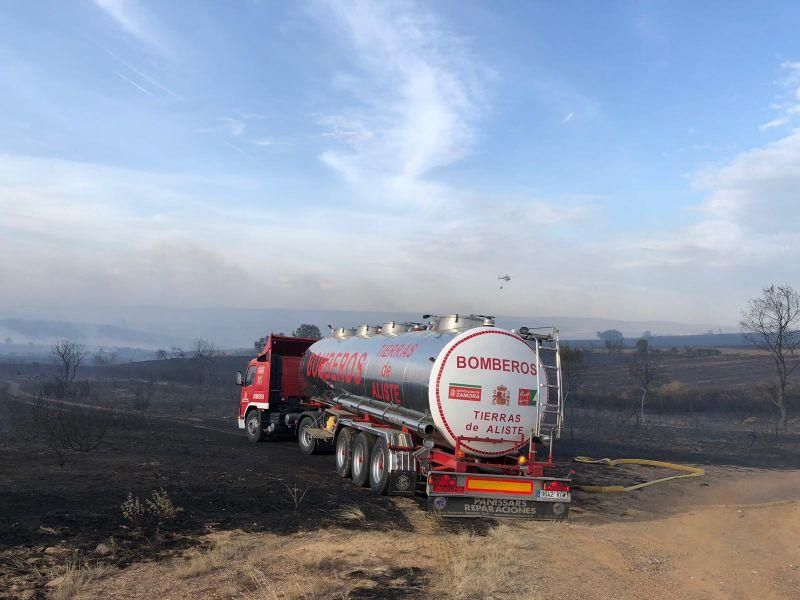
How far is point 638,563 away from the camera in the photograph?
902cm

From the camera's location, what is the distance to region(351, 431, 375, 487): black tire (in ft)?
48.2

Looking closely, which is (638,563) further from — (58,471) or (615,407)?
(615,407)

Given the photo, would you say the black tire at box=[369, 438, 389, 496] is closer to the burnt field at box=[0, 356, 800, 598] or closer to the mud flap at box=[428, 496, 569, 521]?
the burnt field at box=[0, 356, 800, 598]

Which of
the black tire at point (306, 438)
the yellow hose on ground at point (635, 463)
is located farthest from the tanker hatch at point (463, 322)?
the black tire at point (306, 438)

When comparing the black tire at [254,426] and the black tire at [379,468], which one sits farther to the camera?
the black tire at [254,426]

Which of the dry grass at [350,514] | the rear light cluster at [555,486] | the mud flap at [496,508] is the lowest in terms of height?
the dry grass at [350,514]

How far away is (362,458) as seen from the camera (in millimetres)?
14914

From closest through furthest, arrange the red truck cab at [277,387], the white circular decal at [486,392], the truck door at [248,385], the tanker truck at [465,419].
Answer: the tanker truck at [465,419]
the white circular decal at [486,392]
the red truck cab at [277,387]
the truck door at [248,385]

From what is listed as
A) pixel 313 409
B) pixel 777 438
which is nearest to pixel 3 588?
pixel 313 409

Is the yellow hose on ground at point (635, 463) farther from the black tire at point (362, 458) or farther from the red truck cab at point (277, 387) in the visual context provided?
the red truck cab at point (277, 387)

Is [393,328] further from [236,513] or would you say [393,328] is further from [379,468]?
[236,513]

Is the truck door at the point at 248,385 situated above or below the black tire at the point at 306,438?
above

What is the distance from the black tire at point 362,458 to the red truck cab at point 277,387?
7.30m

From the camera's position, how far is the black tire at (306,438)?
1988 centimetres
